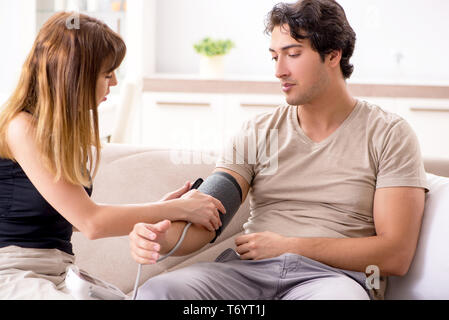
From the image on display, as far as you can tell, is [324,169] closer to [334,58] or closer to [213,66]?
[334,58]

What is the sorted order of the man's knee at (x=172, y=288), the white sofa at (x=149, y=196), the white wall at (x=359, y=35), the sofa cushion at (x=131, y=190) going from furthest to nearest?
the white wall at (x=359, y=35), the sofa cushion at (x=131, y=190), the white sofa at (x=149, y=196), the man's knee at (x=172, y=288)

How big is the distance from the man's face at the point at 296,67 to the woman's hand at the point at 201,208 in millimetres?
371

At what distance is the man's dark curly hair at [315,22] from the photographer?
1557 mm

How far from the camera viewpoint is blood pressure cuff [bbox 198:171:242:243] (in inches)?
56.6

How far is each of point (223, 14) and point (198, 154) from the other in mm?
2890

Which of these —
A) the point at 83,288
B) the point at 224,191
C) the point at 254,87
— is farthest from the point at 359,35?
the point at 83,288

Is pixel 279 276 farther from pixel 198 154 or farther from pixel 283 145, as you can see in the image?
pixel 198 154

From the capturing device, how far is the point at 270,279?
1.35m

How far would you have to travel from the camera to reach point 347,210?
4.74 ft

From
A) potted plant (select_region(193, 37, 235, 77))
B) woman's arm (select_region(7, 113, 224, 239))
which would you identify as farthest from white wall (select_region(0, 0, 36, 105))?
woman's arm (select_region(7, 113, 224, 239))

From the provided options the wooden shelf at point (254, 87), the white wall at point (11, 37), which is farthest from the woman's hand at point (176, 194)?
the wooden shelf at point (254, 87)

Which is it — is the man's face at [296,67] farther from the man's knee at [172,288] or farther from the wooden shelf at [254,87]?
the wooden shelf at [254,87]

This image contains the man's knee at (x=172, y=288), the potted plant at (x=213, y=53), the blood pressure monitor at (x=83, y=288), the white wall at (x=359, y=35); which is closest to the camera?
the blood pressure monitor at (x=83, y=288)

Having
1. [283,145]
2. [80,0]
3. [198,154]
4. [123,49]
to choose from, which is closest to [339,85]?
[283,145]
